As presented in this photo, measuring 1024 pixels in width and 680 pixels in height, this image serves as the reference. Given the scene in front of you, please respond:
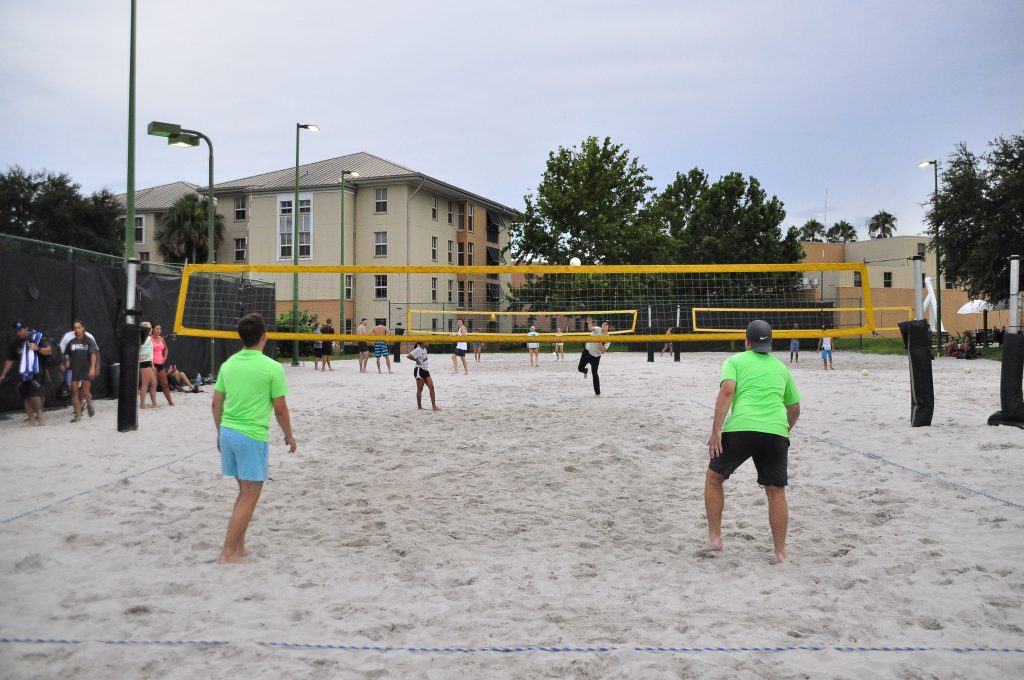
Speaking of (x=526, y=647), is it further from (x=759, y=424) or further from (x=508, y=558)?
(x=759, y=424)

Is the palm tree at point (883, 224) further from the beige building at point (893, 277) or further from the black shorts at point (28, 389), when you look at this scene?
the black shorts at point (28, 389)

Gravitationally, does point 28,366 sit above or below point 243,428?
above

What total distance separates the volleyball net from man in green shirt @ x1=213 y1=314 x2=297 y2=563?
336cm

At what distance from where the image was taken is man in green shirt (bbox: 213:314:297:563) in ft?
15.2

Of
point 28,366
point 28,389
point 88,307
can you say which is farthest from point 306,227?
point 28,389

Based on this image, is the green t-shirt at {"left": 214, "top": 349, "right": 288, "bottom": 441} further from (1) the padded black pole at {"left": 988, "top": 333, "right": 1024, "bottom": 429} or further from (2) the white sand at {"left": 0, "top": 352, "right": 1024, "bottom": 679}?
(1) the padded black pole at {"left": 988, "top": 333, "right": 1024, "bottom": 429}

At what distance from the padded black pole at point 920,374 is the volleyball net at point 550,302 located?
3.84 ft

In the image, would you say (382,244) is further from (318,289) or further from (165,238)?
(165,238)

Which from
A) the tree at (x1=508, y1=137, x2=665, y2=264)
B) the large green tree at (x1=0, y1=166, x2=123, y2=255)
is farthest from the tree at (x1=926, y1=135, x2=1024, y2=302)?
the large green tree at (x1=0, y1=166, x2=123, y2=255)

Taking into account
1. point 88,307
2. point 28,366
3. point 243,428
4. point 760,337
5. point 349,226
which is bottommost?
point 243,428

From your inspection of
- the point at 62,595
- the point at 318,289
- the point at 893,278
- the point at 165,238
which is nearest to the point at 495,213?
the point at 318,289

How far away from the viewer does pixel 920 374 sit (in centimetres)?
973

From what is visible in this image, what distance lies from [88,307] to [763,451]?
12.2 m

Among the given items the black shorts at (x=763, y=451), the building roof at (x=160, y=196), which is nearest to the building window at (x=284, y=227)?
the building roof at (x=160, y=196)
